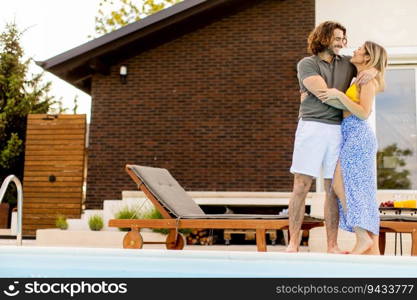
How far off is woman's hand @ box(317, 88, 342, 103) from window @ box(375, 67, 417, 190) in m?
5.59

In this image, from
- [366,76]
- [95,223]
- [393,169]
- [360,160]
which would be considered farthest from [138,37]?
[360,160]

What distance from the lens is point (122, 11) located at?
71.5 ft

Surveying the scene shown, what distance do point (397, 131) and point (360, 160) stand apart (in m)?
5.69

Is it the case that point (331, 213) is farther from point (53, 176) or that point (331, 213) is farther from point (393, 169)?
point (53, 176)

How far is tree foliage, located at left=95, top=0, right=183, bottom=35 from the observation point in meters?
21.6

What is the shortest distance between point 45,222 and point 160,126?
9.48ft

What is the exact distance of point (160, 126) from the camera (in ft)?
32.8

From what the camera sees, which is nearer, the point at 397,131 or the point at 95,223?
the point at 95,223

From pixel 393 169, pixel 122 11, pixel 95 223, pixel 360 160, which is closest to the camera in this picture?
pixel 360 160

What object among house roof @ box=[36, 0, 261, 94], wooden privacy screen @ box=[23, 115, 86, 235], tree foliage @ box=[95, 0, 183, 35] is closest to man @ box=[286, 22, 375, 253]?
house roof @ box=[36, 0, 261, 94]

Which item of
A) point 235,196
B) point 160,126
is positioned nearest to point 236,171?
point 235,196

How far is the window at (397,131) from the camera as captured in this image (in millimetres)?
9281

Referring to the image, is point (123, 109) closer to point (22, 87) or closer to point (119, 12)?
point (22, 87)

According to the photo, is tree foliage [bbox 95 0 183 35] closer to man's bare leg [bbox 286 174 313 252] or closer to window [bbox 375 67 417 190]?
window [bbox 375 67 417 190]
